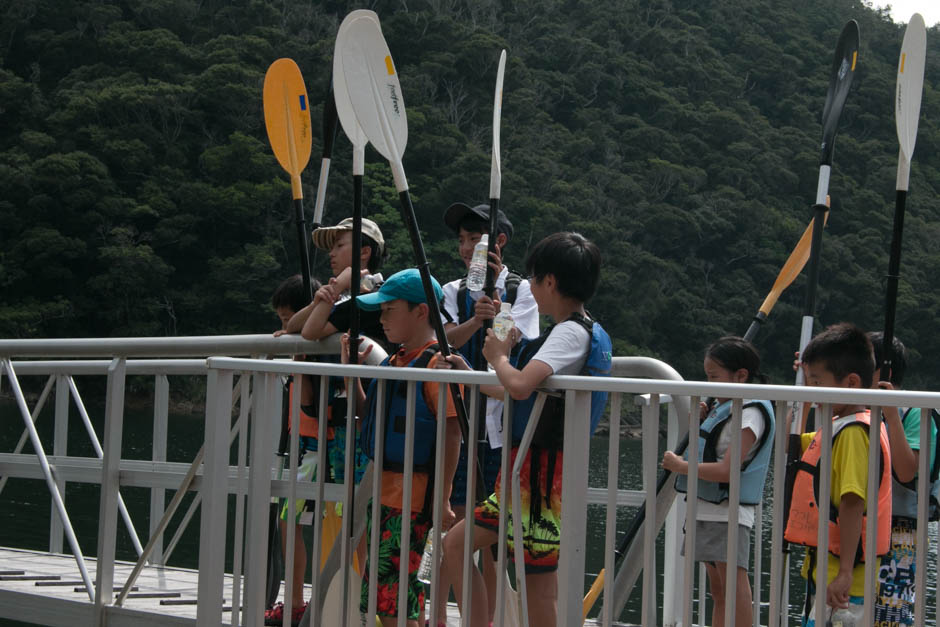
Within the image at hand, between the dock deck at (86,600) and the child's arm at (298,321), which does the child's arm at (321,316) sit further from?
the dock deck at (86,600)

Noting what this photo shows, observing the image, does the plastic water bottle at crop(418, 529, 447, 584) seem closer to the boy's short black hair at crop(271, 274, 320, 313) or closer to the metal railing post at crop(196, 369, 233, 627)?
the metal railing post at crop(196, 369, 233, 627)

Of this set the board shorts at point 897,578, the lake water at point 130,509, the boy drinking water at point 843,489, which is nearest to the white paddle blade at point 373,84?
the boy drinking water at point 843,489

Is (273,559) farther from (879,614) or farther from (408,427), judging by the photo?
(879,614)

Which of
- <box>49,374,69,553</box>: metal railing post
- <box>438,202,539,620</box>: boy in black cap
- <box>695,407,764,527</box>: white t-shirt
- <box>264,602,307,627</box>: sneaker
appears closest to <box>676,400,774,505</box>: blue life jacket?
<box>695,407,764,527</box>: white t-shirt

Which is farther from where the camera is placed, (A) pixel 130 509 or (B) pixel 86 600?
(A) pixel 130 509

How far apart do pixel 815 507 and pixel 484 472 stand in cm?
99

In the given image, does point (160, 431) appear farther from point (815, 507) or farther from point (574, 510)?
point (815, 507)

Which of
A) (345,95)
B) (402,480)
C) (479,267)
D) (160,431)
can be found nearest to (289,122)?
(345,95)

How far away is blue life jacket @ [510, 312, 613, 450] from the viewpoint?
2.85 meters

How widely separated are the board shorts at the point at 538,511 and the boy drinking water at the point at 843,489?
1.92 feet

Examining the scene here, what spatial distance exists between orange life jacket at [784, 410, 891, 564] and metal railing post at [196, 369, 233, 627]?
1565mm

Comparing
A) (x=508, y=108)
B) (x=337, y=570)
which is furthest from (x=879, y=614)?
(x=508, y=108)

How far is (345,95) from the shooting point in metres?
3.60

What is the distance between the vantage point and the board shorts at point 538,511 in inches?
115
